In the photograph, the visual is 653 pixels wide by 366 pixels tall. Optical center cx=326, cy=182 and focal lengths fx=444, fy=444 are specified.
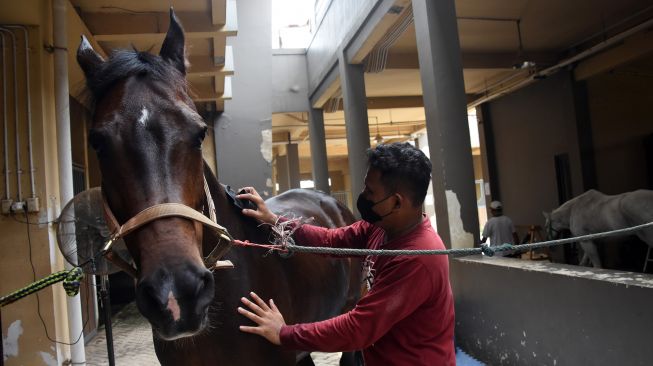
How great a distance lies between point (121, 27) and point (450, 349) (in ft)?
15.9

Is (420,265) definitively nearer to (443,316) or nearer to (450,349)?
(443,316)

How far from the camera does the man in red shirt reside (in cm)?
153

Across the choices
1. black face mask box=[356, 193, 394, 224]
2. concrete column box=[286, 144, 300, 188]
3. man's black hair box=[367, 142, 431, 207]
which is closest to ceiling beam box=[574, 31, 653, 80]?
man's black hair box=[367, 142, 431, 207]

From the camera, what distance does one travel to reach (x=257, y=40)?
9062 mm

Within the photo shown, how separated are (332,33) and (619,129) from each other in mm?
6281

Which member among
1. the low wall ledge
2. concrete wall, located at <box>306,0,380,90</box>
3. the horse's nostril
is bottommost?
the low wall ledge

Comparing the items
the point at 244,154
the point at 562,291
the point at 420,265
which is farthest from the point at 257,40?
the point at 420,265

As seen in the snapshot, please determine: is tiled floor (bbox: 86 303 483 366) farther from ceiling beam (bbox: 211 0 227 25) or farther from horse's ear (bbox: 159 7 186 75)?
ceiling beam (bbox: 211 0 227 25)

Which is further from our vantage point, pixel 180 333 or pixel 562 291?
pixel 562 291

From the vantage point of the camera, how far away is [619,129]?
9.25 meters

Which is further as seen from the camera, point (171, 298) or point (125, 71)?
point (125, 71)

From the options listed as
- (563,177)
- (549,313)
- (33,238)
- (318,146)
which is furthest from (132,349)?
(563,177)

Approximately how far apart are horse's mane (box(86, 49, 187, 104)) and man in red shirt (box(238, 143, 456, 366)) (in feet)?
2.90

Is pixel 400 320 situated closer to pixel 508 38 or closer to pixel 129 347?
pixel 129 347
